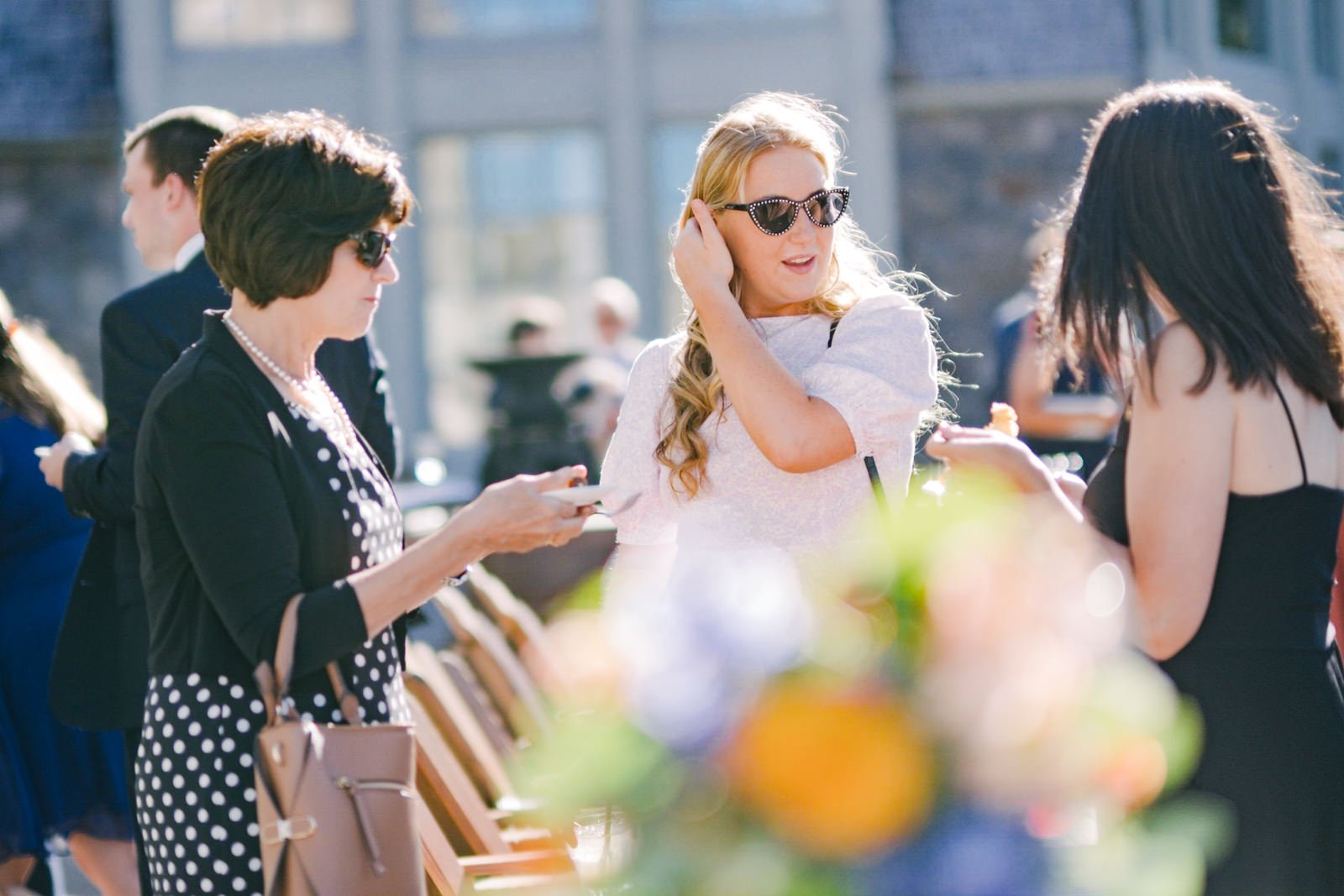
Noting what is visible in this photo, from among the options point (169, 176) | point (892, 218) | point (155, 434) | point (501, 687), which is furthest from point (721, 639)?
point (892, 218)

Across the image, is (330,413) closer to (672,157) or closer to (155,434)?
(155,434)

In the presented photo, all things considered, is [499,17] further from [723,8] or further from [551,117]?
[723,8]

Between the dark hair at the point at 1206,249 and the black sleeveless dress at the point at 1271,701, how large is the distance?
10 cm

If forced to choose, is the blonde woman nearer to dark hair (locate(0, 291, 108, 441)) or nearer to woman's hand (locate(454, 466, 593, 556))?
woman's hand (locate(454, 466, 593, 556))

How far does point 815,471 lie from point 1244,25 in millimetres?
11247

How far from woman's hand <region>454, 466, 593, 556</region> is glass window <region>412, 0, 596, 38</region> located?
931 centimetres

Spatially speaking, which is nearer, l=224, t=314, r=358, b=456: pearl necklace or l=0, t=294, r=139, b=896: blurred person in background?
l=224, t=314, r=358, b=456: pearl necklace

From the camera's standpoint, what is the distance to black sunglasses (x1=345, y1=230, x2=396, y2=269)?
226 cm

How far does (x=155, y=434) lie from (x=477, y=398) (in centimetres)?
921

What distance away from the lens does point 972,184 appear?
10.6m

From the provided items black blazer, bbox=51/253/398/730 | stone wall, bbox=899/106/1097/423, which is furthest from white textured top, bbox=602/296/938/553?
stone wall, bbox=899/106/1097/423

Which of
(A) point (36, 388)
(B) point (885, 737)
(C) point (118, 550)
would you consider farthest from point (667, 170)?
(B) point (885, 737)

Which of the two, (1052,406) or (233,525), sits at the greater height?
(233,525)

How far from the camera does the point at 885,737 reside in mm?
1026
